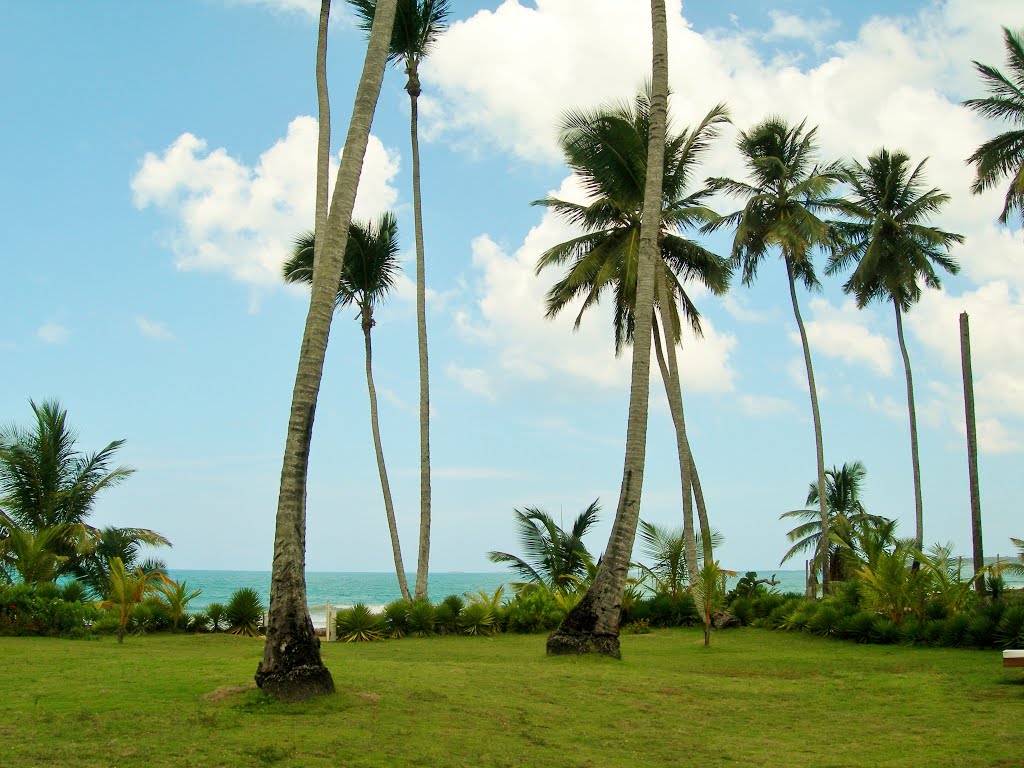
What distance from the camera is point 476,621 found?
1862 cm

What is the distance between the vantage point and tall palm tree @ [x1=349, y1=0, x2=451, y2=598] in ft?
67.6

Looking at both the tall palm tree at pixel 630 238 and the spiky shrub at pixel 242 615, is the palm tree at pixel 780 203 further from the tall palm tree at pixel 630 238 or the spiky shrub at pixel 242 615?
the spiky shrub at pixel 242 615

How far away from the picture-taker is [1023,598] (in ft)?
50.7

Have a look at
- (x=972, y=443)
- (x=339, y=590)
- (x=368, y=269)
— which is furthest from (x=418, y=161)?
(x=339, y=590)

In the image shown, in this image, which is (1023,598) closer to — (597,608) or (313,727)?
(597,608)

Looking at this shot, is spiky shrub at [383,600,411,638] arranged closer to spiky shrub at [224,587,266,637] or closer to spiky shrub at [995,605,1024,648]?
spiky shrub at [224,587,266,637]

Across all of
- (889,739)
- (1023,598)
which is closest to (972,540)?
(1023,598)

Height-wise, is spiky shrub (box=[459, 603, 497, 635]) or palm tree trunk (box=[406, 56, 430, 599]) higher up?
palm tree trunk (box=[406, 56, 430, 599])

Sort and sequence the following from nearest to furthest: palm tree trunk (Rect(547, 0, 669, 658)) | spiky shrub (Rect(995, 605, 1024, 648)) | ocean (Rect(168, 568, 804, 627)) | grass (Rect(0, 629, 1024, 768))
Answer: grass (Rect(0, 629, 1024, 768)), palm tree trunk (Rect(547, 0, 669, 658)), spiky shrub (Rect(995, 605, 1024, 648)), ocean (Rect(168, 568, 804, 627))

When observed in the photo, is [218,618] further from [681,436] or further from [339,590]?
[339,590]

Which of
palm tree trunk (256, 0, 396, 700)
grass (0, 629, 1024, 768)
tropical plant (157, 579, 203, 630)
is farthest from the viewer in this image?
tropical plant (157, 579, 203, 630)

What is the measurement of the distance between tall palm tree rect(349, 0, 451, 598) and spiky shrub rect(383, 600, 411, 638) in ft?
6.61

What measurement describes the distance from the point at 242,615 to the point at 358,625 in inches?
92.4

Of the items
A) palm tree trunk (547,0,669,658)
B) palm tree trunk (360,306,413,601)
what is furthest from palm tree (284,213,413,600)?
palm tree trunk (547,0,669,658)
